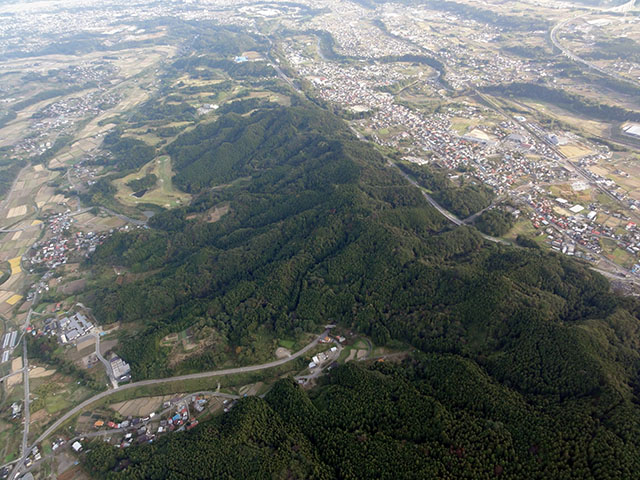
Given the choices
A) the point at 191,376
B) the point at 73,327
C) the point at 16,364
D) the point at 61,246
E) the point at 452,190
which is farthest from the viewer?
the point at 452,190

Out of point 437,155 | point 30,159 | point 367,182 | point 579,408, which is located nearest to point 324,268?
point 367,182

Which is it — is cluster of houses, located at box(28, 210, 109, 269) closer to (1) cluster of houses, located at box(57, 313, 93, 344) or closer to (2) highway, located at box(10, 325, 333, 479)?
(1) cluster of houses, located at box(57, 313, 93, 344)

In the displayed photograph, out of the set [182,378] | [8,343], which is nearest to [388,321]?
[182,378]

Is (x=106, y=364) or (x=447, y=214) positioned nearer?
(x=106, y=364)

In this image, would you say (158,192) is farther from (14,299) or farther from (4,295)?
(14,299)

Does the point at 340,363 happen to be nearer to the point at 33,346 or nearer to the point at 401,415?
the point at 401,415

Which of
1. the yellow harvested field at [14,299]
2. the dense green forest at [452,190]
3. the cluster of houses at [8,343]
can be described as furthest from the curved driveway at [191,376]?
the dense green forest at [452,190]
